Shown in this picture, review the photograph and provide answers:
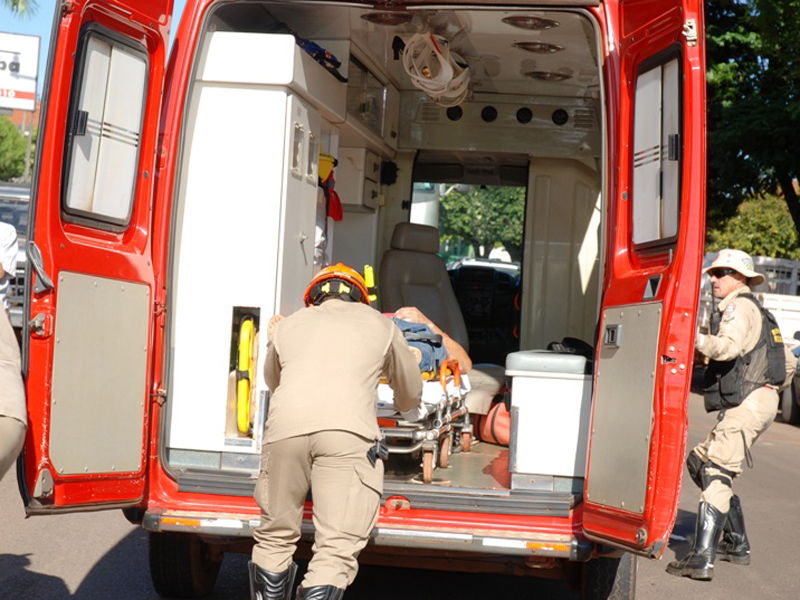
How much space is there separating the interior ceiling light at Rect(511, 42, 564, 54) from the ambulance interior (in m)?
0.03

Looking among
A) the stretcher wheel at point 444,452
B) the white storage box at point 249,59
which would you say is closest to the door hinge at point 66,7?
the white storage box at point 249,59

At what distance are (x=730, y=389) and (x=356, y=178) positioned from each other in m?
3.38

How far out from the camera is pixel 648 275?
4.63 metres

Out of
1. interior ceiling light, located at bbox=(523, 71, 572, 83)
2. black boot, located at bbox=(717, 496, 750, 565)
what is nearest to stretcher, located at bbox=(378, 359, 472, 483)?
black boot, located at bbox=(717, 496, 750, 565)

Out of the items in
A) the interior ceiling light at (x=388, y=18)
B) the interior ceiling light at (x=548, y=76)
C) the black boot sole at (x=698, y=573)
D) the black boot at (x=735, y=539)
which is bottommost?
the black boot sole at (x=698, y=573)

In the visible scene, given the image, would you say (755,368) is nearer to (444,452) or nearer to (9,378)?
(444,452)

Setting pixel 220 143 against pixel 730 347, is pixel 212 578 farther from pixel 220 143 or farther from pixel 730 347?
pixel 730 347

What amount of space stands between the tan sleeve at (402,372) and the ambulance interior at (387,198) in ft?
1.55

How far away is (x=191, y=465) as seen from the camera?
5.20 meters

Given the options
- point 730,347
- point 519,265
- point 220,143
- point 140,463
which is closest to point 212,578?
point 140,463

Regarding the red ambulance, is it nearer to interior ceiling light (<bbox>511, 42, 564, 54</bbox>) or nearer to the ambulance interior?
the ambulance interior

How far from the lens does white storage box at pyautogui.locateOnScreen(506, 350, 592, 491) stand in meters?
5.09

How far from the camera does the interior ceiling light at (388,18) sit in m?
6.84

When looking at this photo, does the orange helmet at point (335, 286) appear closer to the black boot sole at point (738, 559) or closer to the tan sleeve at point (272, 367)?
the tan sleeve at point (272, 367)
